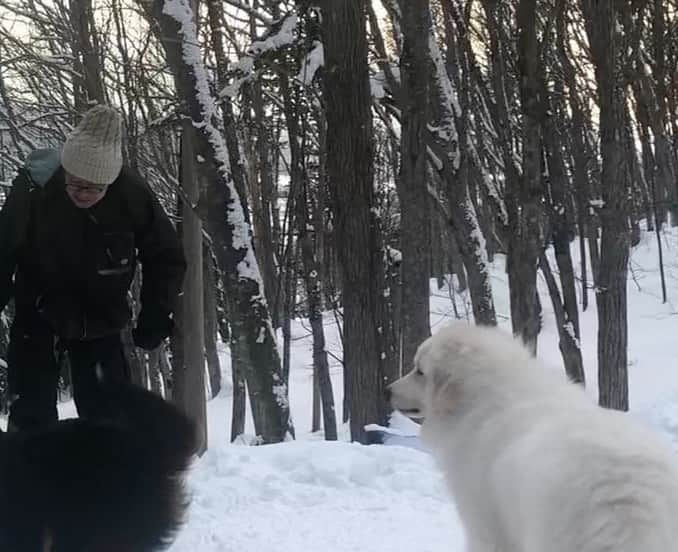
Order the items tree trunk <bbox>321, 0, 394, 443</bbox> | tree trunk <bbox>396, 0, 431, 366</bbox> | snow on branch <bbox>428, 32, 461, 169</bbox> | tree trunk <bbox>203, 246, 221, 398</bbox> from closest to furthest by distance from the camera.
→ tree trunk <bbox>321, 0, 394, 443</bbox> < tree trunk <bbox>396, 0, 431, 366</bbox> < snow on branch <bbox>428, 32, 461, 169</bbox> < tree trunk <bbox>203, 246, 221, 398</bbox>

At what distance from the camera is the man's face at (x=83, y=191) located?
3912 millimetres

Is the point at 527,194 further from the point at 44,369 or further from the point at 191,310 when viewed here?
the point at 44,369

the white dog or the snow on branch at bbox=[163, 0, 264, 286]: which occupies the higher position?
the snow on branch at bbox=[163, 0, 264, 286]

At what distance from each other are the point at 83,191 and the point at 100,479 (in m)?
1.51

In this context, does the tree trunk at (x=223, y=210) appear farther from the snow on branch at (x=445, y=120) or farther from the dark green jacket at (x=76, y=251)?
the dark green jacket at (x=76, y=251)

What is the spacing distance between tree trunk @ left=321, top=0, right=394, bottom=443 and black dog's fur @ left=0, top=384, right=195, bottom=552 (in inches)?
190

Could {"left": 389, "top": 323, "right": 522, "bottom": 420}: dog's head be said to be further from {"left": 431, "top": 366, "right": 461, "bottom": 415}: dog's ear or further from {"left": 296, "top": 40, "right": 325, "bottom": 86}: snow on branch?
{"left": 296, "top": 40, "right": 325, "bottom": 86}: snow on branch

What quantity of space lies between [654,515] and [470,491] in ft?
3.91

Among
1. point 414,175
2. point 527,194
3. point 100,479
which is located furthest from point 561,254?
point 100,479

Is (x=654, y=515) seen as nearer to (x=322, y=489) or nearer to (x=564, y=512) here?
(x=564, y=512)

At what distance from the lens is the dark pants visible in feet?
13.5

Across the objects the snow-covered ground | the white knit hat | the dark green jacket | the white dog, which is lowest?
the snow-covered ground

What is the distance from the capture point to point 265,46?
33.4ft

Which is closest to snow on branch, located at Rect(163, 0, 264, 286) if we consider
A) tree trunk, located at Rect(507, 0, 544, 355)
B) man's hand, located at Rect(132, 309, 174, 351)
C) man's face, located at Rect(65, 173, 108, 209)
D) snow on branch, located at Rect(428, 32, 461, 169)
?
snow on branch, located at Rect(428, 32, 461, 169)
